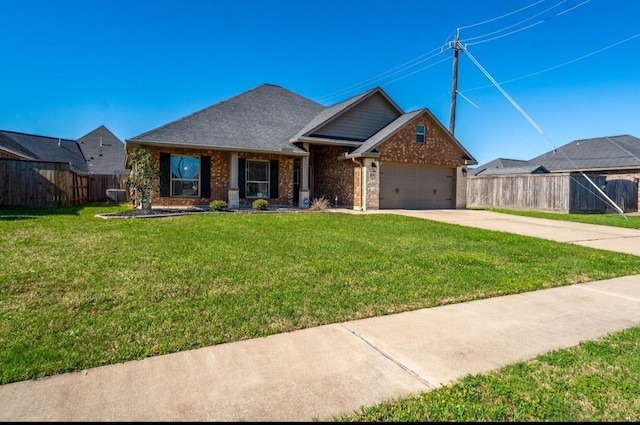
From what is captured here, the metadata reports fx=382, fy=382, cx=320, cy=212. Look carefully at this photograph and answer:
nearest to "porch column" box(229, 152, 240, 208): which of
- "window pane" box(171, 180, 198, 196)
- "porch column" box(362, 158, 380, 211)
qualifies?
"window pane" box(171, 180, 198, 196)

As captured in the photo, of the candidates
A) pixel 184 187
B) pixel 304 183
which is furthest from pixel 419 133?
pixel 184 187

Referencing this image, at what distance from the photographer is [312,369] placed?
299 cm

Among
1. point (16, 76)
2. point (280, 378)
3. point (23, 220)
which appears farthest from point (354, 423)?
point (16, 76)

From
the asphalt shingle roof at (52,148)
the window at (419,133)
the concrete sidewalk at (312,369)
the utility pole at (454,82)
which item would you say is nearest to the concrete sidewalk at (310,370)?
the concrete sidewalk at (312,369)

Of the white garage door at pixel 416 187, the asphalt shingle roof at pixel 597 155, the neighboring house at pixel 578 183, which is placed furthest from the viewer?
the asphalt shingle roof at pixel 597 155

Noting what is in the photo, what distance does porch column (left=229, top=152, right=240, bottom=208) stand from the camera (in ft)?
55.3

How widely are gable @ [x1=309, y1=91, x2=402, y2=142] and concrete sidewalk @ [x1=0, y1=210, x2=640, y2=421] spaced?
588 inches

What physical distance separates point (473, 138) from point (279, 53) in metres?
13.7

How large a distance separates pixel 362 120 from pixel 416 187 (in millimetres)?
4430

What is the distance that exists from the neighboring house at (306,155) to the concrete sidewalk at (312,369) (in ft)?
44.5

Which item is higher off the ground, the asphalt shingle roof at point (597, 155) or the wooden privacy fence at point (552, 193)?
the asphalt shingle roof at point (597, 155)

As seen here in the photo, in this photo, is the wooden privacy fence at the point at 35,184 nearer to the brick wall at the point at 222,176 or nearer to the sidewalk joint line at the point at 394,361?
the brick wall at the point at 222,176

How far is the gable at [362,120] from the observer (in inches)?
738

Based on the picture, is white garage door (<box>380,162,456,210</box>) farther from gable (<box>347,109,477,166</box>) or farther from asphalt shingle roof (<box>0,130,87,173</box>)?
asphalt shingle roof (<box>0,130,87,173</box>)
